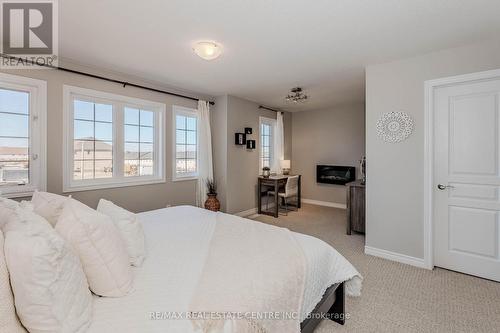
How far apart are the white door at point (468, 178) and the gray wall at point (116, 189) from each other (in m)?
3.69

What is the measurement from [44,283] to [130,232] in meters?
0.67

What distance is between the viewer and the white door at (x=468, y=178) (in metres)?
2.52

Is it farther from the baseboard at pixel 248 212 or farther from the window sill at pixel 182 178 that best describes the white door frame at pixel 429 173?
the window sill at pixel 182 178

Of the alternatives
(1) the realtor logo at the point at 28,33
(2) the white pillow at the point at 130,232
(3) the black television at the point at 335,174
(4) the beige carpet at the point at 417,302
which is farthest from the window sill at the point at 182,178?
(3) the black television at the point at 335,174

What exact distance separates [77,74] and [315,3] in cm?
294

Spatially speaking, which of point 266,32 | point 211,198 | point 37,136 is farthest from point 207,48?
point 211,198

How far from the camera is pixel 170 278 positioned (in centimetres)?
136

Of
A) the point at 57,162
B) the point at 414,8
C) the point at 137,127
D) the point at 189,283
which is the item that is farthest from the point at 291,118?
the point at 189,283

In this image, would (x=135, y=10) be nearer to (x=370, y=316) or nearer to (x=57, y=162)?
A: (x=57, y=162)

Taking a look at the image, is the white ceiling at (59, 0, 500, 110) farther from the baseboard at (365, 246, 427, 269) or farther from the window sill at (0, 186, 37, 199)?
the baseboard at (365, 246, 427, 269)

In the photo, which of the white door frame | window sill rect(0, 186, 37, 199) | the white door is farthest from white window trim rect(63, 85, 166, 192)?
the white door

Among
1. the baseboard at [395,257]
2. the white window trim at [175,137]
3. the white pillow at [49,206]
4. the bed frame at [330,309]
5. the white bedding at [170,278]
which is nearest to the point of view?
the white bedding at [170,278]

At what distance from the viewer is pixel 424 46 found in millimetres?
2600

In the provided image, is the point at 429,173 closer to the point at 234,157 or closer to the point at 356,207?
the point at 356,207
